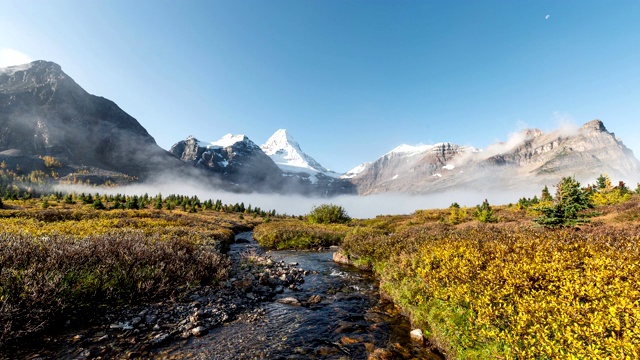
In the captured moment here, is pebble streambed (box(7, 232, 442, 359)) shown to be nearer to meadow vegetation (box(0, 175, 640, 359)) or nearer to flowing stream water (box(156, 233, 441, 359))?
flowing stream water (box(156, 233, 441, 359))

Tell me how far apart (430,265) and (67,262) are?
49.0 feet

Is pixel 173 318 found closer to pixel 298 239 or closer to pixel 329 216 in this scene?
pixel 298 239

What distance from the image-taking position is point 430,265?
11703mm

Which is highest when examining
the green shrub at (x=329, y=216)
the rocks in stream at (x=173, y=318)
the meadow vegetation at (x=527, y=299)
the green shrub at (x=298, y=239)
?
the meadow vegetation at (x=527, y=299)

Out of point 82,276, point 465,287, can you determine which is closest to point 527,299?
point 465,287

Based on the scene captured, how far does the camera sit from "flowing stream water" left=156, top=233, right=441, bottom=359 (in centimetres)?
916

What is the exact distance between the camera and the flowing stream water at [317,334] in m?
9.16

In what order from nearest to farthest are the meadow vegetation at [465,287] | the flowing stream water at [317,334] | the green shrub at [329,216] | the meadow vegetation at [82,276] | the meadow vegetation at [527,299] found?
the meadow vegetation at [527,299] < the meadow vegetation at [465,287] < the meadow vegetation at [82,276] < the flowing stream water at [317,334] < the green shrub at [329,216]

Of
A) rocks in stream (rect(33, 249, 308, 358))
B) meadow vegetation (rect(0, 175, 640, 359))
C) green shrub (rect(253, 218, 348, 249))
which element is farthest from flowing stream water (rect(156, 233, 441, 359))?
green shrub (rect(253, 218, 348, 249))

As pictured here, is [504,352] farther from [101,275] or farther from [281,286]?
[101,275]

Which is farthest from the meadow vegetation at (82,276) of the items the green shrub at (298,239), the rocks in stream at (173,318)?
the green shrub at (298,239)

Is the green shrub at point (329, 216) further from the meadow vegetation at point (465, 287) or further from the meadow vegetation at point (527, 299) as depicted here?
the meadow vegetation at point (527, 299)

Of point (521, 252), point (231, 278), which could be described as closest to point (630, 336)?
point (521, 252)

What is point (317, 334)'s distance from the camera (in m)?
10.8
